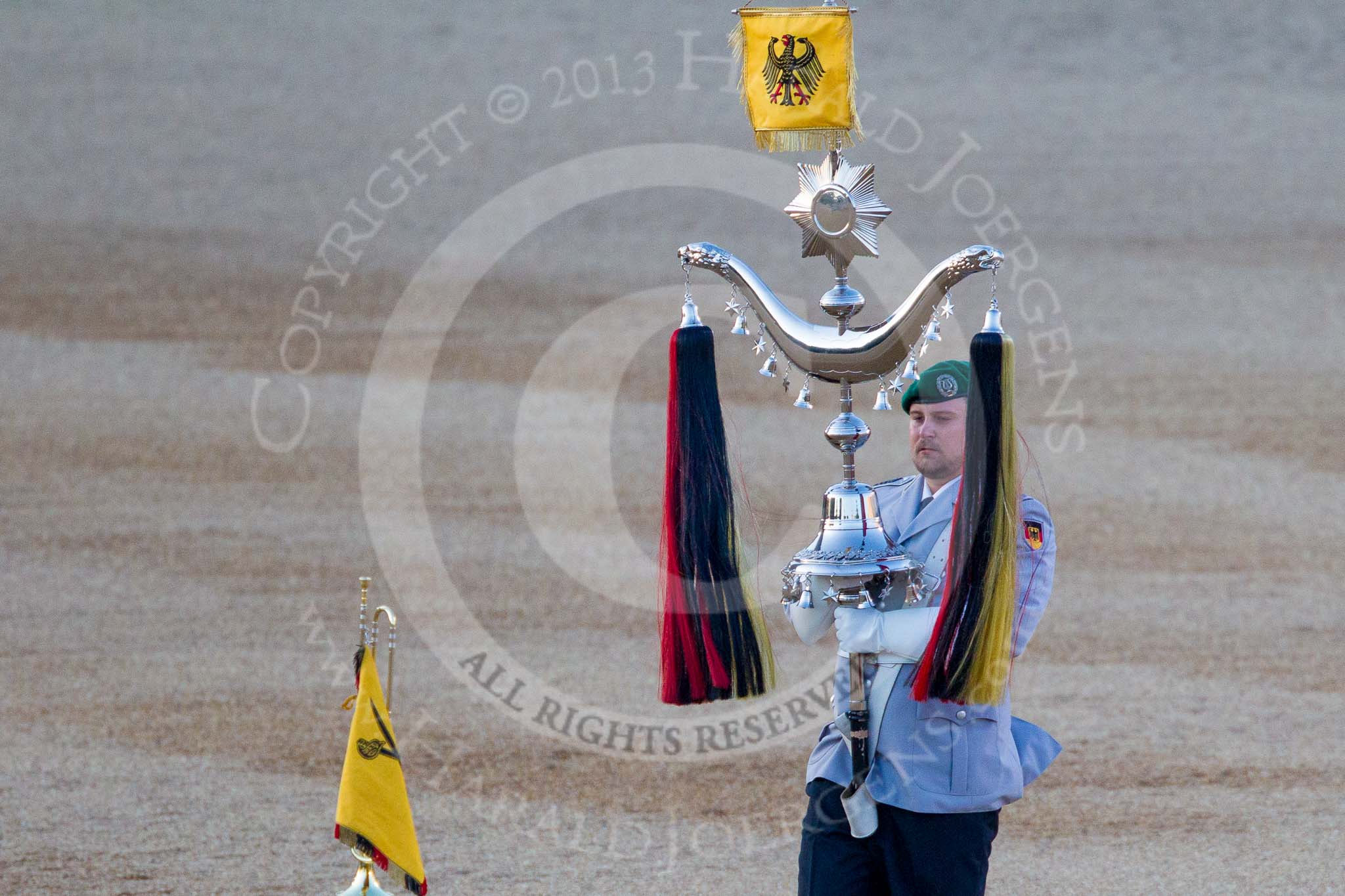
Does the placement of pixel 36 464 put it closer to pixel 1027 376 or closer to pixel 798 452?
pixel 798 452

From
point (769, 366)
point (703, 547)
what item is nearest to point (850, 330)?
point (769, 366)

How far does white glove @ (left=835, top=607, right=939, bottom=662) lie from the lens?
3275 millimetres

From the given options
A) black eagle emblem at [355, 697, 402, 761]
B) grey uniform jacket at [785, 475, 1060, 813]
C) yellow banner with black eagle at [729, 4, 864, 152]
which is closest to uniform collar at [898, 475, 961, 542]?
grey uniform jacket at [785, 475, 1060, 813]

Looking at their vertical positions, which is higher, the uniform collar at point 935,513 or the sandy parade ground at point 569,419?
the sandy parade ground at point 569,419

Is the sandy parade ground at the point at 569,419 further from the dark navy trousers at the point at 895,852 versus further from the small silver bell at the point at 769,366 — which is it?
the dark navy trousers at the point at 895,852

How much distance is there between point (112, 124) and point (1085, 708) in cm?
1406

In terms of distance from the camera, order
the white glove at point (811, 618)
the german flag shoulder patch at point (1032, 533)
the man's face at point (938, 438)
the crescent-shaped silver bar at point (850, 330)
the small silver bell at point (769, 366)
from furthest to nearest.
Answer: the man's face at point (938, 438) < the german flag shoulder patch at point (1032, 533) < the white glove at point (811, 618) < the small silver bell at point (769, 366) < the crescent-shaped silver bar at point (850, 330)

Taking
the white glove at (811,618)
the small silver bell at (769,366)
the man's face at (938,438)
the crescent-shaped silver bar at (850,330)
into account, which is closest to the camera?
the crescent-shaped silver bar at (850,330)

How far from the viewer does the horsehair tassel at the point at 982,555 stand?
304 cm

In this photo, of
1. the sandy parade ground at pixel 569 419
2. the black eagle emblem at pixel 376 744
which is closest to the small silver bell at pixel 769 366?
the sandy parade ground at pixel 569 419

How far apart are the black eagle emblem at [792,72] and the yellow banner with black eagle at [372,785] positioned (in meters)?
1.30

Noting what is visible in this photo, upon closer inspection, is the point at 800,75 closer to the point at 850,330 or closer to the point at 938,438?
the point at 850,330

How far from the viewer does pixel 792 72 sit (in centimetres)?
319

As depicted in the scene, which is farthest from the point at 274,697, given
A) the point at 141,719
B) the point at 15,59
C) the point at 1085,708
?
the point at 15,59
